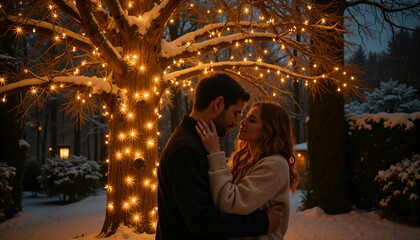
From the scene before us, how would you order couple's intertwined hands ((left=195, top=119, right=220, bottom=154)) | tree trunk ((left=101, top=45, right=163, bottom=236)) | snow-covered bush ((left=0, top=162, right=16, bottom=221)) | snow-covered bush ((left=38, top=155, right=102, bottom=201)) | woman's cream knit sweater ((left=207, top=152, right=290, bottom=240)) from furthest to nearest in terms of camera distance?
1. snow-covered bush ((left=38, top=155, right=102, bottom=201))
2. snow-covered bush ((left=0, top=162, right=16, bottom=221))
3. tree trunk ((left=101, top=45, right=163, bottom=236))
4. couple's intertwined hands ((left=195, top=119, right=220, bottom=154))
5. woman's cream knit sweater ((left=207, top=152, right=290, bottom=240))

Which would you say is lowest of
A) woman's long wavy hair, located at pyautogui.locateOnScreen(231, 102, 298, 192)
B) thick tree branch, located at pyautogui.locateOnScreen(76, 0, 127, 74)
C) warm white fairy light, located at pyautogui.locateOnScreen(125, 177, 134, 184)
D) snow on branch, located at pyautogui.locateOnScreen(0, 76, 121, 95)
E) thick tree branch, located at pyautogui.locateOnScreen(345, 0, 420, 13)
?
warm white fairy light, located at pyautogui.locateOnScreen(125, 177, 134, 184)

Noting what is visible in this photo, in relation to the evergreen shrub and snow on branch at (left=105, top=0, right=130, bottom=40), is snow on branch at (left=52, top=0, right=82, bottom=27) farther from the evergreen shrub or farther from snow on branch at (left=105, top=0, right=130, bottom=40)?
the evergreen shrub

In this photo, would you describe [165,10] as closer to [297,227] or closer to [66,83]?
[66,83]

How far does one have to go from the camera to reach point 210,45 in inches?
206

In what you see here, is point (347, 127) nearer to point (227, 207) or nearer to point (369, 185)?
point (369, 185)

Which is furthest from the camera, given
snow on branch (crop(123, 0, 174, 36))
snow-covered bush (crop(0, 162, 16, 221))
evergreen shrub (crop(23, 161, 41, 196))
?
evergreen shrub (crop(23, 161, 41, 196))

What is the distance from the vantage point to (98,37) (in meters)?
4.12

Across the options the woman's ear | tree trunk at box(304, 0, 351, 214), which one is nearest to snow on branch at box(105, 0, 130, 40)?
the woman's ear

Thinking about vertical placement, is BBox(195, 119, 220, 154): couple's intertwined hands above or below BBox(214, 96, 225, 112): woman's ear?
below

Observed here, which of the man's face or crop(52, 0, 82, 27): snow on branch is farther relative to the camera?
crop(52, 0, 82, 27): snow on branch

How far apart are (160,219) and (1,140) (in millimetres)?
9498

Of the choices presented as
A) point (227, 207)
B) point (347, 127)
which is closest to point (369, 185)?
point (347, 127)

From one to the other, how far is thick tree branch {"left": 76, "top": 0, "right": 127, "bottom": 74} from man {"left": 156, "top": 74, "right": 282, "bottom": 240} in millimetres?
2676

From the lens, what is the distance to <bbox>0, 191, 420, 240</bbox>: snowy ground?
19.7 feet
